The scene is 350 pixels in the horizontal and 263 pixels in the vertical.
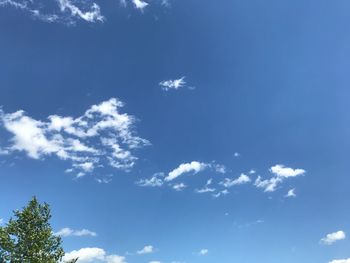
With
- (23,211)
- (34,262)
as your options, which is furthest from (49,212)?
(34,262)

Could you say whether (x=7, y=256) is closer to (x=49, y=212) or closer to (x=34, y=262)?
(x=34, y=262)

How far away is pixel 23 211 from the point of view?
201ft

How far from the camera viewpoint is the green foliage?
5844 cm

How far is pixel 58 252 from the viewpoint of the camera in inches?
2394

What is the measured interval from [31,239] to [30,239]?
0.14 metres

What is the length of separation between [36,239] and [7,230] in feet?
12.6

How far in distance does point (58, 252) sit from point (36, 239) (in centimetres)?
336

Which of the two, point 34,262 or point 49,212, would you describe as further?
point 49,212

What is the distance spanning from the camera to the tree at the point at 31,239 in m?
58.4

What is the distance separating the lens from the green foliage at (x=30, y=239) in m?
58.4

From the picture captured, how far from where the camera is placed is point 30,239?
2339 inches

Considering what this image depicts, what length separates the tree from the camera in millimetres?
58438

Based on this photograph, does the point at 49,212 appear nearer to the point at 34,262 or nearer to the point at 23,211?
the point at 23,211

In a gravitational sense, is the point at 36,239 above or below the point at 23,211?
below
